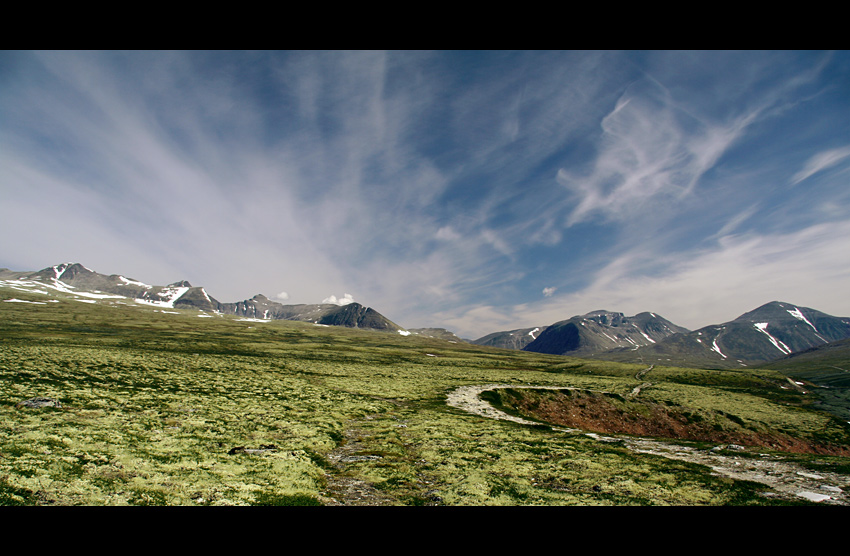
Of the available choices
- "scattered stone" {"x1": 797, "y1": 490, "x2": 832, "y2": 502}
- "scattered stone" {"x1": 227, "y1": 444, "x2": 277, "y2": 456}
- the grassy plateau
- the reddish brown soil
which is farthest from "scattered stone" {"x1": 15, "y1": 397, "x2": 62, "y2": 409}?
"scattered stone" {"x1": 797, "y1": 490, "x2": 832, "y2": 502}

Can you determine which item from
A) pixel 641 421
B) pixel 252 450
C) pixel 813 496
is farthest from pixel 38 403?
pixel 641 421

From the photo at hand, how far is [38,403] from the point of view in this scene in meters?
22.6

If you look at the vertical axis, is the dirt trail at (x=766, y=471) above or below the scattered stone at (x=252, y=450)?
above

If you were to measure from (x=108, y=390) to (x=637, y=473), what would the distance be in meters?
40.1

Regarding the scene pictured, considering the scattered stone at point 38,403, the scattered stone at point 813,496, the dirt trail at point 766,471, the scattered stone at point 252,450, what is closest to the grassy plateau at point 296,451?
the scattered stone at point 252,450

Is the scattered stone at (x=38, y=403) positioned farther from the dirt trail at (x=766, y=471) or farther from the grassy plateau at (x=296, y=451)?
the dirt trail at (x=766, y=471)

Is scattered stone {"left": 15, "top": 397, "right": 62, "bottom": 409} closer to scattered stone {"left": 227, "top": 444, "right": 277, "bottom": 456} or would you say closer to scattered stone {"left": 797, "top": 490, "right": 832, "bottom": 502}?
scattered stone {"left": 227, "top": 444, "right": 277, "bottom": 456}

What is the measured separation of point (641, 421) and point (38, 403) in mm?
57830

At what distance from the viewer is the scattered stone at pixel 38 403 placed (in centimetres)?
2197

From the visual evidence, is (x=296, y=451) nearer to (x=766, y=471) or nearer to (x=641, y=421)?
(x=766, y=471)

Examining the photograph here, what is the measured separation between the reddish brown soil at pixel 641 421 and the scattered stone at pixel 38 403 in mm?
41743

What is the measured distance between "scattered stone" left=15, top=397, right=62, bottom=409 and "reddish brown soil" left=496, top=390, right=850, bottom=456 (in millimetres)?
41743

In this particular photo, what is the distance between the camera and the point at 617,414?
4366cm

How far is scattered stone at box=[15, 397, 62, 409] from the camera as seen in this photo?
72.1 ft
